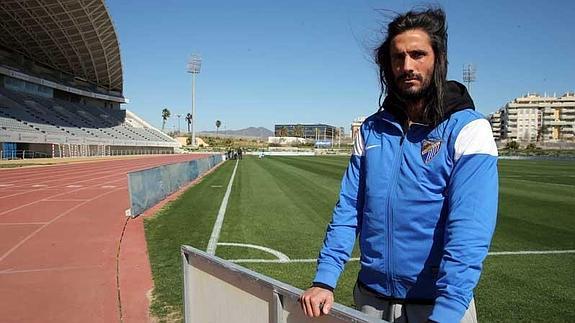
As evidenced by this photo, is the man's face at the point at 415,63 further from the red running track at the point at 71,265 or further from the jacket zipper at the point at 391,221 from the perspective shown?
the red running track at the point at 71,265

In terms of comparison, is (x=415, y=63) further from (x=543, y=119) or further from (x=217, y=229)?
(x=543, y=119)

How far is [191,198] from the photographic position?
15570 millimetres

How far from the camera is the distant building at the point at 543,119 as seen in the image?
485ft

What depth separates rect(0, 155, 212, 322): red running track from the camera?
4980 mm

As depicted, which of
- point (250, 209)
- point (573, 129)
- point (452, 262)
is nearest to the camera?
point (452, 262)

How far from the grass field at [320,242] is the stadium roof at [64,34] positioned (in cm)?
4116

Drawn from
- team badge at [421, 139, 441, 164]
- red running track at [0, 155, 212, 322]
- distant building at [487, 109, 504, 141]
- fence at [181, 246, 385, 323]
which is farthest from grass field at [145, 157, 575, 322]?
distant building at [487, 109, 504, 141]

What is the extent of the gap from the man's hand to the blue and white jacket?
0.28ft

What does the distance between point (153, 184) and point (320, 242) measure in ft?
23.1

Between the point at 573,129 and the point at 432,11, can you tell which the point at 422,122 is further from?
the point at 573,129

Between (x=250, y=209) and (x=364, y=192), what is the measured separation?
10911mm

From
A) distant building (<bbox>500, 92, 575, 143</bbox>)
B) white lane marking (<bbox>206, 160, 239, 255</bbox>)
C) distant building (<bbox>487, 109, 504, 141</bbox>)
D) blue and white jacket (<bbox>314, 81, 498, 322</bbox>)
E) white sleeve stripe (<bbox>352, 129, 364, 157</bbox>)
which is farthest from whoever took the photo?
distant building (<bbox>487, 109, 504, 141</bbox>)

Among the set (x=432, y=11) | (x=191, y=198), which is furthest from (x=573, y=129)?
(x=432, y=11)

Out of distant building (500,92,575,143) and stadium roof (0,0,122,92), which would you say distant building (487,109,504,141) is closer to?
distant building (500,92,575,143)
